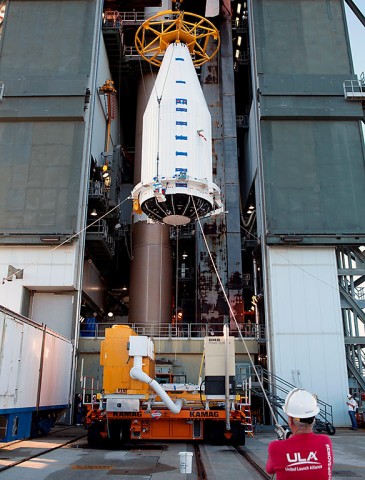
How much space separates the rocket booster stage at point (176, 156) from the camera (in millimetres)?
15516

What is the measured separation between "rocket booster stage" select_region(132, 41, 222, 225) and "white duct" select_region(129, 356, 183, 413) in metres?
5.35

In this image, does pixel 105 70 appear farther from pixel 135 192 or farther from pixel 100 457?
pixel 100 457

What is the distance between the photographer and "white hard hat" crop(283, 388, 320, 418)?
125 inches

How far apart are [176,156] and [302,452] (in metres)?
13.4

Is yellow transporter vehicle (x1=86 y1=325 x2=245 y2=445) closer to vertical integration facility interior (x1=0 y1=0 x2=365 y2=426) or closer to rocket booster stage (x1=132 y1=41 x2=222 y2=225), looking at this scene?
rocket booster stage (x1=132 y1=41 x2=222 y2=225)

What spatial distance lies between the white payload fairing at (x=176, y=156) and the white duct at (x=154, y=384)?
5.36 m

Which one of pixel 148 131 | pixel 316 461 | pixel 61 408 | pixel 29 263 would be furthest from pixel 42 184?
pixel 316 461

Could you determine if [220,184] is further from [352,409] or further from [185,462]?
[185,462]

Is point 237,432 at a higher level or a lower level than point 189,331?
lower

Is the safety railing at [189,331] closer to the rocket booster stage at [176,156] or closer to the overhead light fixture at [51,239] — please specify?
the overhead light fixture at [51,239]

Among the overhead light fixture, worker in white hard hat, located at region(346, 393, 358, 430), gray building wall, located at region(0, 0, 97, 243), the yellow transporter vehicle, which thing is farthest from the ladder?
the overhead light fixture

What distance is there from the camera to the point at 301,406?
3.19m

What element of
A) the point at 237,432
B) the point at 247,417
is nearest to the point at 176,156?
the point at 247,417

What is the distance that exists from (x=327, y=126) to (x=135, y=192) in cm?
1304
